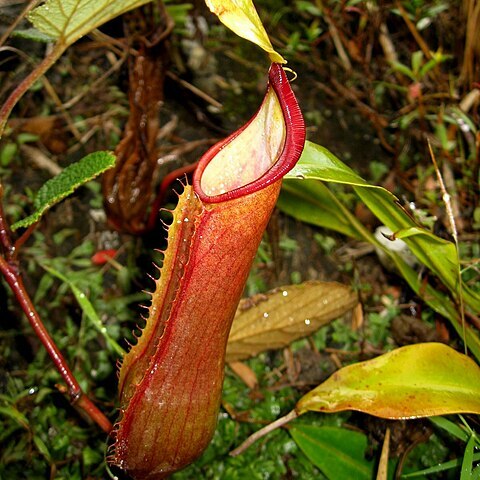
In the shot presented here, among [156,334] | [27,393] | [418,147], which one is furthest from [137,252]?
[418,147]

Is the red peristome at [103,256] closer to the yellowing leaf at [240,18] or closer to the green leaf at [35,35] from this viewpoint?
the green leaf at [35,35]

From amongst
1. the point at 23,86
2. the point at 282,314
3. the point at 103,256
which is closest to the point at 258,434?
the point at 282,314

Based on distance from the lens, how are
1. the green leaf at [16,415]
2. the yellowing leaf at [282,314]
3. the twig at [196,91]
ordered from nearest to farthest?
the green leaf at [16,415] → the yellowing leaf at [282,314] → the twig at [196,91]

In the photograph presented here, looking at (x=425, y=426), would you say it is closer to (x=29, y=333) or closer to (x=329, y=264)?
(x=329, y=264)

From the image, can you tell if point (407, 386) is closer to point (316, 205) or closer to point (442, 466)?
point (442, 466)

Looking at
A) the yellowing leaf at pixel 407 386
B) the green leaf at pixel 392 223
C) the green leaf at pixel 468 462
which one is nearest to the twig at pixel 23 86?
the green leaf at pixel 392 223

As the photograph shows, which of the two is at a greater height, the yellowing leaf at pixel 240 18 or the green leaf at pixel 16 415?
the yellowing leaf at pixel 240 18

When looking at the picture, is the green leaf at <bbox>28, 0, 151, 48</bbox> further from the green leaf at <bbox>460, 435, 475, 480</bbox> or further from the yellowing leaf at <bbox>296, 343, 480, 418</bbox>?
the green leaf at <bbox>460, 435, 475, 480</bbox>
